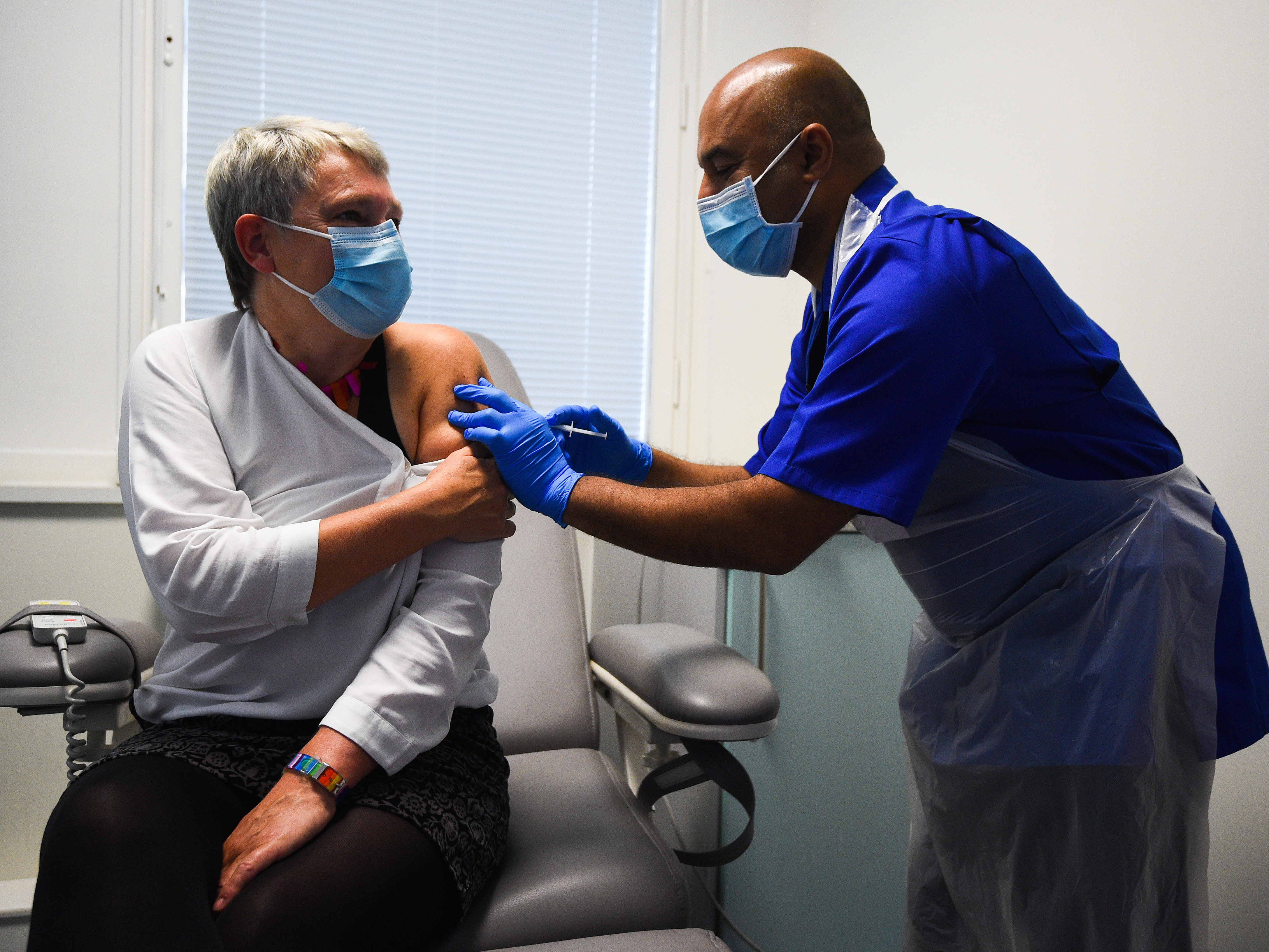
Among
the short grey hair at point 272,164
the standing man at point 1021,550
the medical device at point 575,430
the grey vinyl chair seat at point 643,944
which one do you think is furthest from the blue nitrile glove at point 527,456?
the grey vinyl chair seat at point 643,944

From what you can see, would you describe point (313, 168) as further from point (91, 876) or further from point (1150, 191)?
point (1150, 191)

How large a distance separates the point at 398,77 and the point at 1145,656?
209 centimetres

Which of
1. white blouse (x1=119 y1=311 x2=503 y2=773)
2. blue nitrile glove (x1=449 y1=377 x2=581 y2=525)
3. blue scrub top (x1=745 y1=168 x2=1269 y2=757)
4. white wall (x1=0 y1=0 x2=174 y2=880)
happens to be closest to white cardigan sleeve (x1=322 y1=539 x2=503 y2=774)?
white blouse (x1=119 y1=311 x2=503 y2=773)

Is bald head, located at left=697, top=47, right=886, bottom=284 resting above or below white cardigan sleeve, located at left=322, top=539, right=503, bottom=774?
above

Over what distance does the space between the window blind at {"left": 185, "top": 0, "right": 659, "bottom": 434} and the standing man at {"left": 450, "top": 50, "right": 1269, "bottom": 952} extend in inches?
50.5

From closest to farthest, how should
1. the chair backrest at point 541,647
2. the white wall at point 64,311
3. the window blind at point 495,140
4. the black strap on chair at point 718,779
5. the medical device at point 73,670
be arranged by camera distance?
the medical device at point 73,670, the black strap on chair at point 718,779, the chair backrest at point 541,647, the white wall at point 64,311, the window blind at point 495,140

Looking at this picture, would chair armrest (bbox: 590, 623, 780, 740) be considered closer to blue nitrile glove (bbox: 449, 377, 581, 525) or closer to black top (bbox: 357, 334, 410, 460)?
blue nitrile glove (bbox: 449, 377, 581, 525)

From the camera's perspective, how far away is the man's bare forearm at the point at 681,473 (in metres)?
1.49

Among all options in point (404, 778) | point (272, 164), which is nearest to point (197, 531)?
point (404, 778)

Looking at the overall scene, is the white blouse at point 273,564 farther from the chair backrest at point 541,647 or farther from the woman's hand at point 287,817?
the chair backrest at point 541,647

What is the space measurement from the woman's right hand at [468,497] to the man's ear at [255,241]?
14.5 inches

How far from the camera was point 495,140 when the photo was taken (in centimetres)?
226

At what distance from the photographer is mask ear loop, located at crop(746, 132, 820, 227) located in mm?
1185

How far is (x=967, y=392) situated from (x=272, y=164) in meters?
0.93
